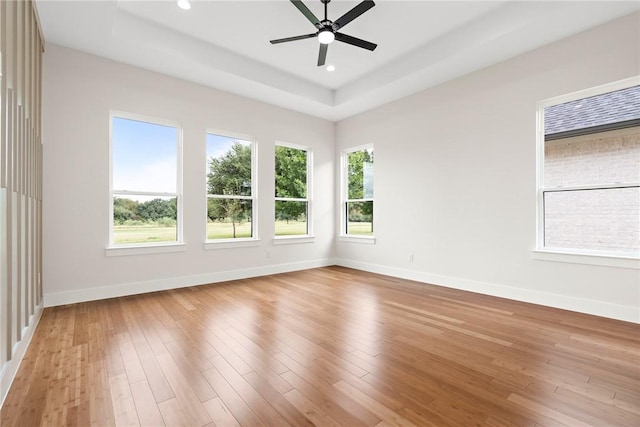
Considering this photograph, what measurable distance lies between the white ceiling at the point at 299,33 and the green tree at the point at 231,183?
1.06 meters

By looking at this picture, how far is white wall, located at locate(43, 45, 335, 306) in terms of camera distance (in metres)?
3.51

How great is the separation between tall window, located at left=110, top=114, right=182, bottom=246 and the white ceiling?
88 centimetres

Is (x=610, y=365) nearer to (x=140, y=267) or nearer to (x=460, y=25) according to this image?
(x=460, y=25)

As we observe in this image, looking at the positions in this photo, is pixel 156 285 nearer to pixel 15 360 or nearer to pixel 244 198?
pixel 244 198

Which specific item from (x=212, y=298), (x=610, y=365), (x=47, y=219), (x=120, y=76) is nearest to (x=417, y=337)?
(x=610, y=365)

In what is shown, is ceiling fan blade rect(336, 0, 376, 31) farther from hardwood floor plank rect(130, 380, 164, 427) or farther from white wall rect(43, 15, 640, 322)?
hardwood floor plank rect(130, 380, 164, 427)

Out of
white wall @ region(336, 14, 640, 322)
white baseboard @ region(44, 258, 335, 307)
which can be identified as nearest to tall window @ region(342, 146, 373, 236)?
white wall @ region(336, 14, 640, 322)

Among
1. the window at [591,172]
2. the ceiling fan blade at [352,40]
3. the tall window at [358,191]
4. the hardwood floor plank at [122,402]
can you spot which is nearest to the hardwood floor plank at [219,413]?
the hardwood floor plank at [122,402]

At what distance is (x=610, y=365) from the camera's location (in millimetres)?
2129

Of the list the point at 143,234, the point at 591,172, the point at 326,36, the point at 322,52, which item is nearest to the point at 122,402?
the point at 143,234

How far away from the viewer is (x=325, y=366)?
2100 millimetres

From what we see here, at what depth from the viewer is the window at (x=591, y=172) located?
3086 mm

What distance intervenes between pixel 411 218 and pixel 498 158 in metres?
1.54

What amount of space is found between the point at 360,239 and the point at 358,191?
970 mm
